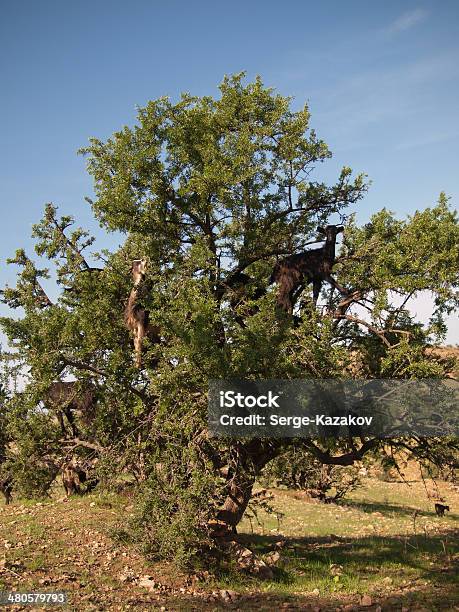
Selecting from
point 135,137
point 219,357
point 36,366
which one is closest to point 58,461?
point 36,366

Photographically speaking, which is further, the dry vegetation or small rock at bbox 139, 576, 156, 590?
small rock at bbox 139, 576, 156, 590

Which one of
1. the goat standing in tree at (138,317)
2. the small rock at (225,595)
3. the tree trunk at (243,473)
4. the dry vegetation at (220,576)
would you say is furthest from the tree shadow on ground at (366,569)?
the goat standing in tree at (138,317)

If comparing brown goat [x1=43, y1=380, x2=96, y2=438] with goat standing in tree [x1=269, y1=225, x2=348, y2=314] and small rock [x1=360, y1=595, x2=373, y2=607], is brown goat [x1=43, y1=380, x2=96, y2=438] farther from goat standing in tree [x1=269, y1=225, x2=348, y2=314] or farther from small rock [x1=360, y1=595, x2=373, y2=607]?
small rock [x1=360, y1=595, x2=373, y2=607]

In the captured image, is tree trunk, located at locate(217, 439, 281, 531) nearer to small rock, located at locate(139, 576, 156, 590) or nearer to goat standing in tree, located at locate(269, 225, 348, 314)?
small rock, located at locate(139, 576, 156, 590)

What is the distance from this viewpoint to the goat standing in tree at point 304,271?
14281 mm

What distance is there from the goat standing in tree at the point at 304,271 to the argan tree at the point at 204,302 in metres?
0.37

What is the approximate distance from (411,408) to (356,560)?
597 cm

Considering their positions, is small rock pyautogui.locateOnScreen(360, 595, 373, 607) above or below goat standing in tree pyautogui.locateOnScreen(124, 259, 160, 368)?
below

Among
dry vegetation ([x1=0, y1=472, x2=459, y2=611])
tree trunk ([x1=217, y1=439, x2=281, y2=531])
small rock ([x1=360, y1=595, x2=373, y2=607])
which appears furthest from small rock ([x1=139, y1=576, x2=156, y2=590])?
small rock ([x1=360, y1=595, x2=373, y2=607])

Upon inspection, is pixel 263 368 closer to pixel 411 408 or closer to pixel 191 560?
pixel 411 408

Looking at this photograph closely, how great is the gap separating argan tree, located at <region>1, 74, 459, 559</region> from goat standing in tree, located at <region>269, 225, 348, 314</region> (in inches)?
14.8

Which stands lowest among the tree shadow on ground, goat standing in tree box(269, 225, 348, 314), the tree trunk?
the tree shadow on ground

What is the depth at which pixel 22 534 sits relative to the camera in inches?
571

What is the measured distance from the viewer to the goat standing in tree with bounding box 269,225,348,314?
14.3 metres
